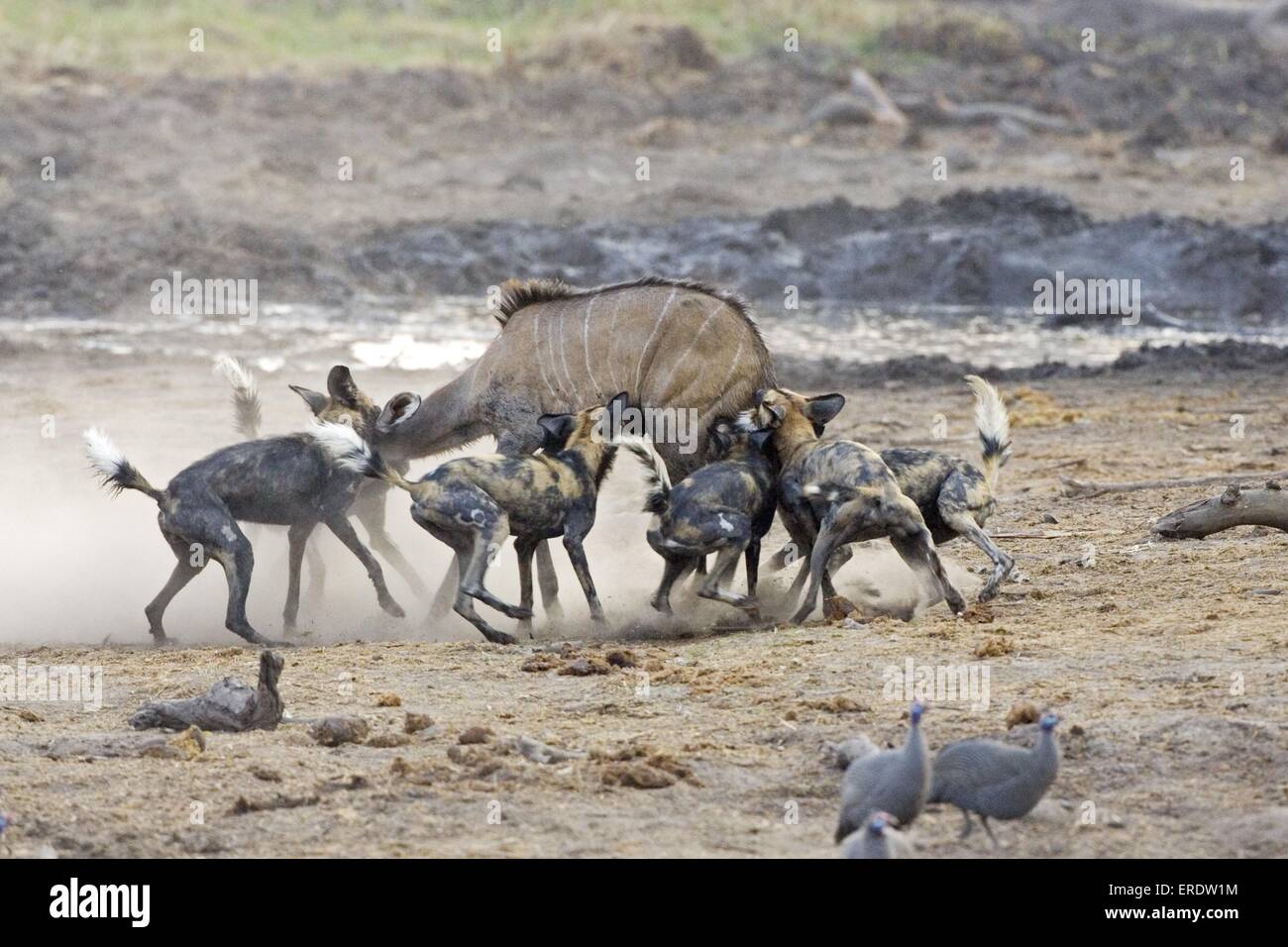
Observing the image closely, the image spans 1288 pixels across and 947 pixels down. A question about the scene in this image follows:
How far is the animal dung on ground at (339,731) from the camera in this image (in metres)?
7.68

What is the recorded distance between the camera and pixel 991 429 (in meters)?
10.6

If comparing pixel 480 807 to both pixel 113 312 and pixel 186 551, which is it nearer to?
pixel 186 551

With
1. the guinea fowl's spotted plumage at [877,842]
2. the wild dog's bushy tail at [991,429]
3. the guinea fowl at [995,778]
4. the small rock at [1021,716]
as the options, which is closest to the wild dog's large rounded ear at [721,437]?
the wild dog's bushy tail at [991,429]

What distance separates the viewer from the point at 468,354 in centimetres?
1952

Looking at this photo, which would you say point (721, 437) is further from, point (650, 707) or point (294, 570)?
point (650, 707)

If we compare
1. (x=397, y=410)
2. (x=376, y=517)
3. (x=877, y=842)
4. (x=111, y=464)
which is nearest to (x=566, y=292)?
(x=397, y=410)

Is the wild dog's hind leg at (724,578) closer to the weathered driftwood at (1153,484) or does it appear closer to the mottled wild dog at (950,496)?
the mottled wild dog at (950,496)

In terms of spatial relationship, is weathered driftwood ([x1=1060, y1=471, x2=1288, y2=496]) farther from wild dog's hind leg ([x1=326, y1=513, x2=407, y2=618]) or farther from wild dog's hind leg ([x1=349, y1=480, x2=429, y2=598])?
wild dog's hind leg ([x1=326, y1=513, x2=407, y2=618])

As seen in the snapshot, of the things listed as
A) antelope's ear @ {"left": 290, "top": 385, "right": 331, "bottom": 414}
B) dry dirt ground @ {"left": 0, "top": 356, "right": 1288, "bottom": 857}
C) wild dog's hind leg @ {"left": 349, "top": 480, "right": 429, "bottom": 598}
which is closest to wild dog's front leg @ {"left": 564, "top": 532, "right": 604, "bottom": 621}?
dry dirt ground @ {"left": 0, "top": 356, "right": 1288, "bottom": 857}

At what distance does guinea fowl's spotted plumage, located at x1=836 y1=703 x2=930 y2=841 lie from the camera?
20.6 feet

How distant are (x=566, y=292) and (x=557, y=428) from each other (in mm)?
1469

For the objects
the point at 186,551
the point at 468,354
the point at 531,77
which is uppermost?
the point at 531,77
